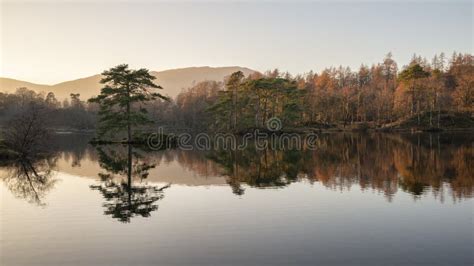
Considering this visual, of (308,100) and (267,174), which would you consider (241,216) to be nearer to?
(267,174)

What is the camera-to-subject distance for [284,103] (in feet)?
276

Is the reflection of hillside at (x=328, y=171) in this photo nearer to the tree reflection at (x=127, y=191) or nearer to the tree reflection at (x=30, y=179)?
the tree reflection at (x=127, y=191)

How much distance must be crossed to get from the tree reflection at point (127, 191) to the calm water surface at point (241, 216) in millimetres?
58

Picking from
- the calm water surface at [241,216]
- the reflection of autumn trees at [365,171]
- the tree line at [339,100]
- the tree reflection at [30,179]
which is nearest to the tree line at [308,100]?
the tree line at [339,100]

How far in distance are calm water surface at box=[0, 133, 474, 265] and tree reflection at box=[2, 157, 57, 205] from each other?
0.09 m

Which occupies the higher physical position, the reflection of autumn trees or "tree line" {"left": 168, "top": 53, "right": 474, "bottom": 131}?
"tree line" {"left": 168, "top": 53, "right": 474, "bottom": 131}

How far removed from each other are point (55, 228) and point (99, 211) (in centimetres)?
247

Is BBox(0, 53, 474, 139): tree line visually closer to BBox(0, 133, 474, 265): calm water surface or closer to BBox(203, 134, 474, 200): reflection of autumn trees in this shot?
BBox(203, 134, 474, 200): reflection of autumn trees

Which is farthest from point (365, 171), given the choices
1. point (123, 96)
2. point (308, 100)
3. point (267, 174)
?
point (308, 100)

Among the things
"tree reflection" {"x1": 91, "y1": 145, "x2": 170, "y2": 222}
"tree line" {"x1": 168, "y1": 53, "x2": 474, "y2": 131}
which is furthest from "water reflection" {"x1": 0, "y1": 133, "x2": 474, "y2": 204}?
"tree line" {"x1": 168, "y1": 53, "x2": 474, "y2": 131}

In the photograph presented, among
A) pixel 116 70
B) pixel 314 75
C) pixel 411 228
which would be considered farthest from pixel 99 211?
pixel 314 75

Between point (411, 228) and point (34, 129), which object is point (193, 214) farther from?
point (34, 129)

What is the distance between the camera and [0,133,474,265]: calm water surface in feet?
34.3

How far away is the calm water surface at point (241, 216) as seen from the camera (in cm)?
1045
